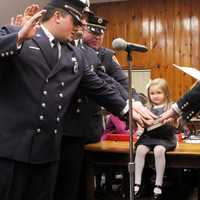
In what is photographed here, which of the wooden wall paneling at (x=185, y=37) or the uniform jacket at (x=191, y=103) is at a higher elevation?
the wooden wall paneling at (x=185, y=37)

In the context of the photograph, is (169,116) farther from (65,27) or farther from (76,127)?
(65,27)

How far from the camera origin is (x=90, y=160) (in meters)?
3.30

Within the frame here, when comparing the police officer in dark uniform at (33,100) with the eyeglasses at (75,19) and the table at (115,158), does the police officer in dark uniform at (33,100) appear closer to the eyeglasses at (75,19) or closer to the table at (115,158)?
the eyeglasses at (75,19)

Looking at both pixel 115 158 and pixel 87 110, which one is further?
pixel 115 158

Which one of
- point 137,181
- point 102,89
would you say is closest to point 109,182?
point 137,181

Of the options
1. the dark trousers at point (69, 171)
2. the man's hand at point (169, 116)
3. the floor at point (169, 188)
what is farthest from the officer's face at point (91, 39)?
the floor at point (169, 188)

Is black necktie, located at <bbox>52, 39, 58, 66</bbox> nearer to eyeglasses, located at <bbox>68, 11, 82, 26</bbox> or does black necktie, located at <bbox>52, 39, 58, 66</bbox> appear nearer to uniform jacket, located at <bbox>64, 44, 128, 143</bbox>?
eyeglasses, located at <bbox>68, 11, 82, 26</bbox>

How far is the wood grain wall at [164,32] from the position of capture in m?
7.36

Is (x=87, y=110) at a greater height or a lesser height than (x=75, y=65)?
lesser

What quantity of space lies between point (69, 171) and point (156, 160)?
33.1 inches

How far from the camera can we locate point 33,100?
6.01ft

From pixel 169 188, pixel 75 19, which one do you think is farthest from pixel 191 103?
pixel 169 188

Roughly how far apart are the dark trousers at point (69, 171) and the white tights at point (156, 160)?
731 millimetres

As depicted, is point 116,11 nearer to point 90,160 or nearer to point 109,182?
point 109,182
